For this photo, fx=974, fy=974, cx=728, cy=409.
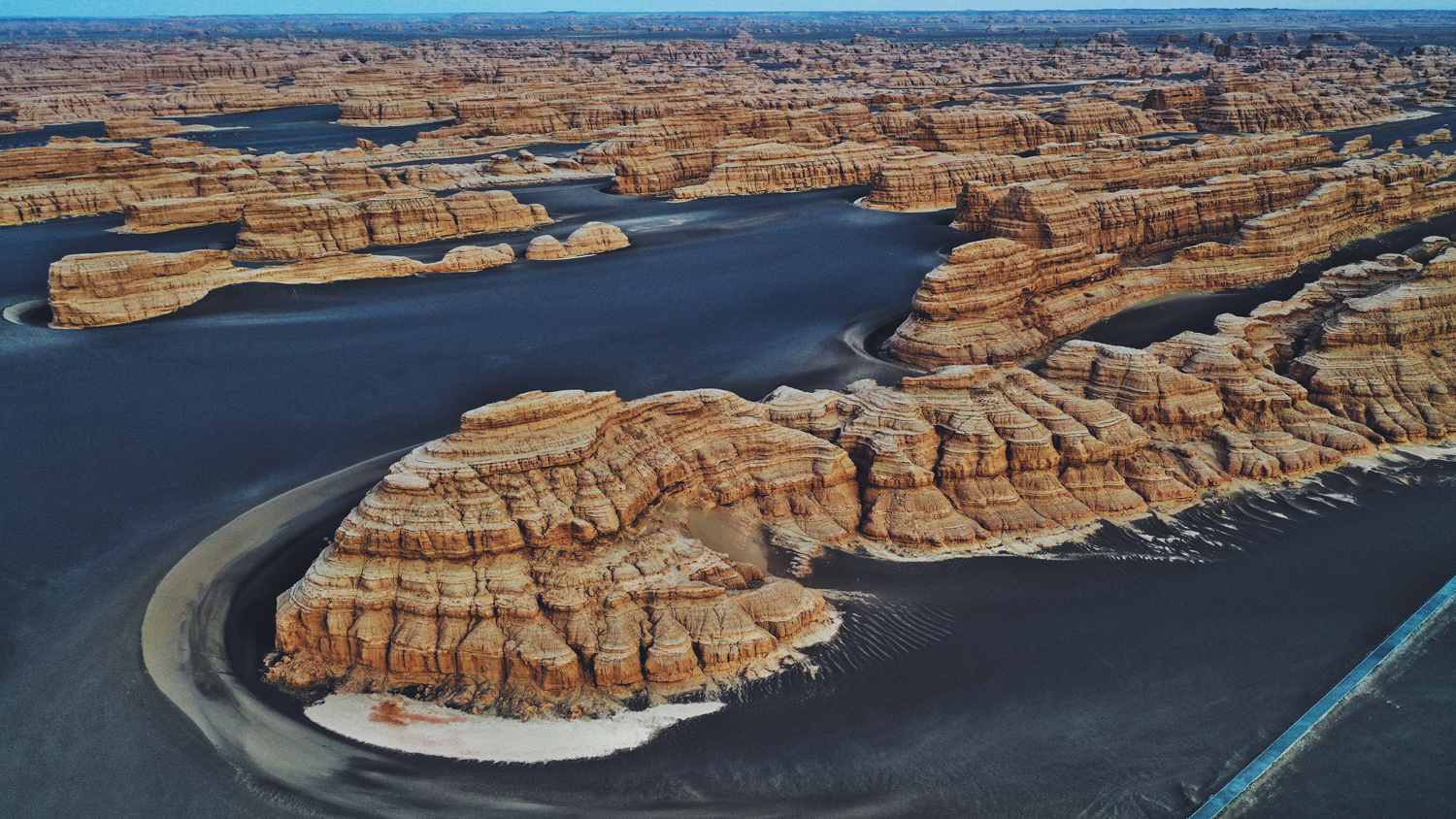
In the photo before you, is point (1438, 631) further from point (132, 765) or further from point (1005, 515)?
point (132, 765)

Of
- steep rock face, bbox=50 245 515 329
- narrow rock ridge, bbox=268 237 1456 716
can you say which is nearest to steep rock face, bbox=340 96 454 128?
steep rock face, bbox=50 245 515 329

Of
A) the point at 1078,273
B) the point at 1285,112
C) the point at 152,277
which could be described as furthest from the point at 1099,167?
the point at 152,277

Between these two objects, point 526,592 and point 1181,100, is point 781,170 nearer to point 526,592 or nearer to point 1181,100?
point 1181,100

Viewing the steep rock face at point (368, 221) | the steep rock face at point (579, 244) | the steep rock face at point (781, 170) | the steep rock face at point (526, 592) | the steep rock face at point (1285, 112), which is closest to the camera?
the steep rock face at point (526, 592)

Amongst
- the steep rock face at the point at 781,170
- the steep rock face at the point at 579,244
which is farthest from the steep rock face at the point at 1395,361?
the steep rock face at the point at 781,170

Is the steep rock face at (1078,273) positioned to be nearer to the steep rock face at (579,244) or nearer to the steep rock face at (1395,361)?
the steep rock face at (1395,361)

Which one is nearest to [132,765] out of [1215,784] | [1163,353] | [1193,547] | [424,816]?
[424,816]

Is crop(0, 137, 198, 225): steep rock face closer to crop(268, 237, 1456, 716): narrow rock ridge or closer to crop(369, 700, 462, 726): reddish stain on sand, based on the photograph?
crop(268, 237, 1456, 716): narrow rock ridge
